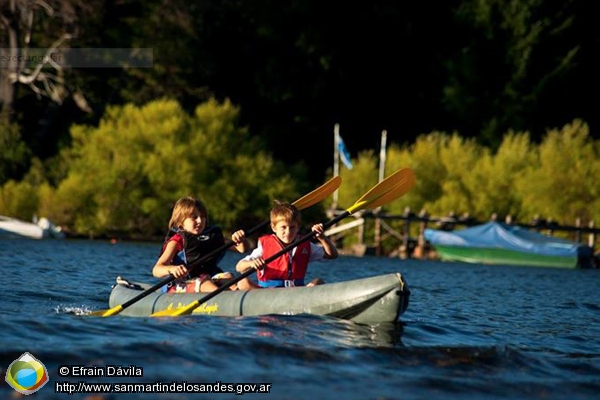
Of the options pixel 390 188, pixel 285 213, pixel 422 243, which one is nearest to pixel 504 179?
pixel 422 243

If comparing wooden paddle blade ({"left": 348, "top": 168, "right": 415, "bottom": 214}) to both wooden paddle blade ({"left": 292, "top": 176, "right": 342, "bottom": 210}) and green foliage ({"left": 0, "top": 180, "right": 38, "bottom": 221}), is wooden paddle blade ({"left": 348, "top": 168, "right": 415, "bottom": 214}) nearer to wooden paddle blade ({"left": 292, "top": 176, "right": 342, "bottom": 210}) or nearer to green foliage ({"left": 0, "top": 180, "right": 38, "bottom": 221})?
wooden paddle blade ({"left": 292, "top": 176, "right": 342, "bottom": 210})

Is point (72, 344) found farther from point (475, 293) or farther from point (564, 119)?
point (564, 119)

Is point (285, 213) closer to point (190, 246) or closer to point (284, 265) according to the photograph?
point (284, 265)

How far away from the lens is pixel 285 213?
36.4 ft

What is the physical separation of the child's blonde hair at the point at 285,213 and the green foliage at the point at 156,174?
2411 centimetres

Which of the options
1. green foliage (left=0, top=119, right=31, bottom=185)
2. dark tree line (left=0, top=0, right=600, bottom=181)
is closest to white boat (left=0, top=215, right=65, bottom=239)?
green foliage (left=0, top=119, right=31, bottom=185)

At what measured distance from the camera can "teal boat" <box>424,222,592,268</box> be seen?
31203mm

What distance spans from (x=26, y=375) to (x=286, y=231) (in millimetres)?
3869

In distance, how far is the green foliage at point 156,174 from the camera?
35.1m

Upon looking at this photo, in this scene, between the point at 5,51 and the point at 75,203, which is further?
the point at 5,51

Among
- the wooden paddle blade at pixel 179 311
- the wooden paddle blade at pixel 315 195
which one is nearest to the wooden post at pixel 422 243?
the wooden paddle blade at pixel 315 195

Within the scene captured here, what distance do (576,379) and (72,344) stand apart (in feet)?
11.6

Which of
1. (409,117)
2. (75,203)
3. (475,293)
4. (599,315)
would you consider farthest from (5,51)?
(599,315)

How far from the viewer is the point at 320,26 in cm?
4391
